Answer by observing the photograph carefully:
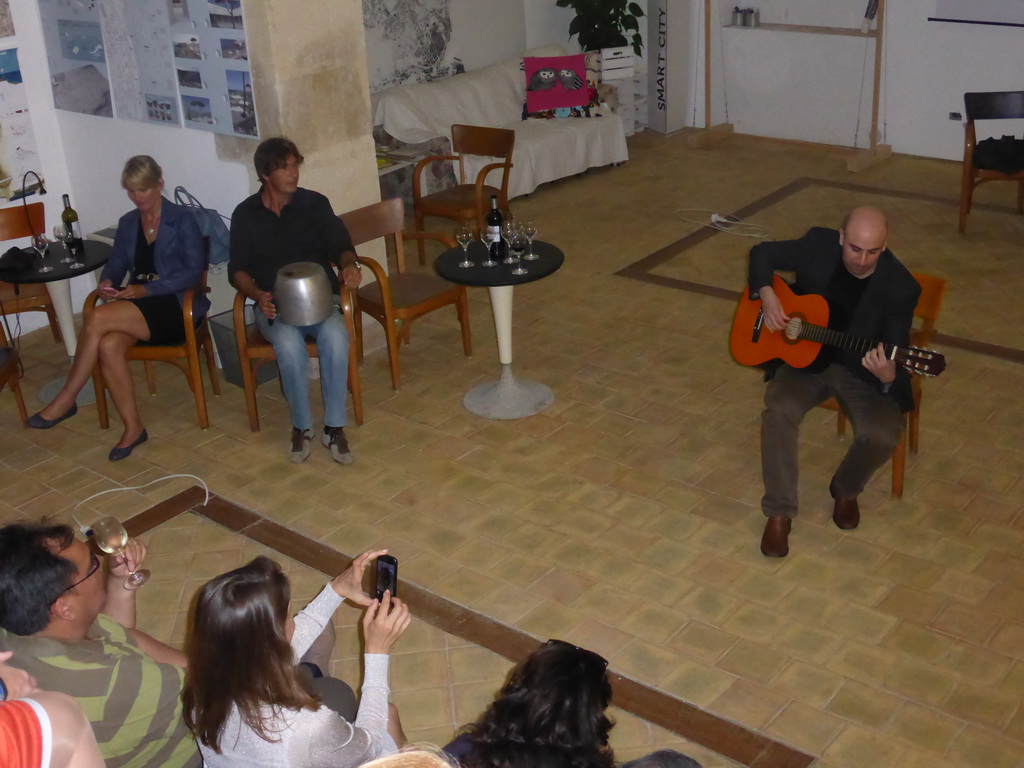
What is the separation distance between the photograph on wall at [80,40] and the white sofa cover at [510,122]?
2575 mm

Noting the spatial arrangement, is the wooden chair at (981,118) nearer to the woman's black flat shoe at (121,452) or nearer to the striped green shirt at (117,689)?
the woman's black flat shoe at (121,452)

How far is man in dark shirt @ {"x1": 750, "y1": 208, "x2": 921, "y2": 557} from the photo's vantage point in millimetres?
4016

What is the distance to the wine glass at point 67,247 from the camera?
5242 millimetres

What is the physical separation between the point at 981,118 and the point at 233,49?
4.82m

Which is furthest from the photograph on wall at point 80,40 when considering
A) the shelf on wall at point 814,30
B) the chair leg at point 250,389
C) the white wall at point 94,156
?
the shelf on wall at point 814,30

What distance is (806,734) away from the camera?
3244 mm

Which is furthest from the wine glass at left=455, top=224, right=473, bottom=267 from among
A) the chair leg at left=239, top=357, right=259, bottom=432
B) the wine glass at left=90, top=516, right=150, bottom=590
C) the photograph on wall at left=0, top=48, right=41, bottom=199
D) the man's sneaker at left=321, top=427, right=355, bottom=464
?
the photograph on wall at left=0, top=48, right=41, bottom=199

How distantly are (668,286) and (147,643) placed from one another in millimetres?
4384

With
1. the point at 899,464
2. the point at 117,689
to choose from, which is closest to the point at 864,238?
the point at 899,464

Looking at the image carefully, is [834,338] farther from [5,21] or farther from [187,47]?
[5,21]

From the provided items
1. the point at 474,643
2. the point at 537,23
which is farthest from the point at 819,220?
the point at 474,643

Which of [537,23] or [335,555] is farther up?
[537,23]

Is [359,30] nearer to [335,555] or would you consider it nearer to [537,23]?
[335,555]

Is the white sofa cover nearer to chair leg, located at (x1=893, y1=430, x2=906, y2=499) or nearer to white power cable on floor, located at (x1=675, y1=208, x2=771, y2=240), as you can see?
white power cable on floor, located at (x1=675, y1=208, x2=771, y2=240)
